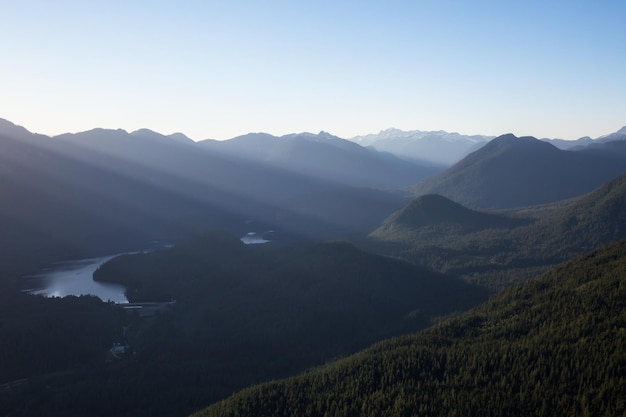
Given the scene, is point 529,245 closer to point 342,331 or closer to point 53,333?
point 342,331

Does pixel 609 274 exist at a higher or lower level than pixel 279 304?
higher

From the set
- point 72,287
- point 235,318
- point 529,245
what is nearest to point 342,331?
point 235,318

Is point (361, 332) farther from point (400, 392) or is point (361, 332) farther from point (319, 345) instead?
point (400, 392)

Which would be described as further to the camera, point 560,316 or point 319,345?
point 319,345

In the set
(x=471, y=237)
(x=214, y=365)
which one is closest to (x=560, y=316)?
(x=214, y=365)

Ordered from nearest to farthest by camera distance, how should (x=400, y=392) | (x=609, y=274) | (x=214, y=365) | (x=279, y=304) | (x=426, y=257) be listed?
(x=400, y=392)
(x=609, y=274)
(x=214, y=365)
(x=279, y=304)
(x=426, y=257)

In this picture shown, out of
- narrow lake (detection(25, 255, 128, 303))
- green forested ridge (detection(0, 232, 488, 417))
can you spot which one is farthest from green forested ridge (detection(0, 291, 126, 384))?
narrow lake (detection(25, 255, 128, 303))
